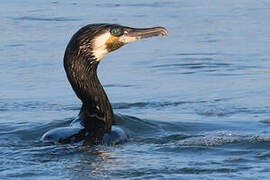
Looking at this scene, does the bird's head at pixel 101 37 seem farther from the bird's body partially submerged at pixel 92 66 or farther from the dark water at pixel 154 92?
the dark water at pixel 154 92

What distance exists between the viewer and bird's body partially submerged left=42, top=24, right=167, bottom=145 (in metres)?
7.57

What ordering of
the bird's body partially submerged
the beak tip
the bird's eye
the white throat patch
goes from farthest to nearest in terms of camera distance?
the beak tip → the bird's eye → the white throat patch → the bird's body partially submerged

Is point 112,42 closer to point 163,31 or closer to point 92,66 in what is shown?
point 92,66

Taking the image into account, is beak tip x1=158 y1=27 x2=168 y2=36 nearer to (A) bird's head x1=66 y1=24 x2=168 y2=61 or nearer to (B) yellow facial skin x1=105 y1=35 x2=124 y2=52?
(A) bird's head x1=66 y1=24 x2=168 y2=61

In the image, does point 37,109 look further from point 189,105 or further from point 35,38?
point 35,38

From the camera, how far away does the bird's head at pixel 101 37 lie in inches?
299

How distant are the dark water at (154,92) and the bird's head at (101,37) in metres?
0.76

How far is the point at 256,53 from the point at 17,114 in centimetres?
418

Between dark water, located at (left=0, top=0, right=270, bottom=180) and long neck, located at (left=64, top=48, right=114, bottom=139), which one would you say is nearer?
dark water, located at (left=0, top=0, right=270, bottom=180)

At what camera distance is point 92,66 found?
25.5 ft

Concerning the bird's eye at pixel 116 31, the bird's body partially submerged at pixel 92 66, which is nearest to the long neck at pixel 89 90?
the bird's body partially submerged at pixel 92 66

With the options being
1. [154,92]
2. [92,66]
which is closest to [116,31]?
[92,66]

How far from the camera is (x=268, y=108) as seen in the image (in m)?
8.84

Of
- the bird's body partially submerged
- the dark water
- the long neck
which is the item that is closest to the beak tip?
the bird's body partially submerged
